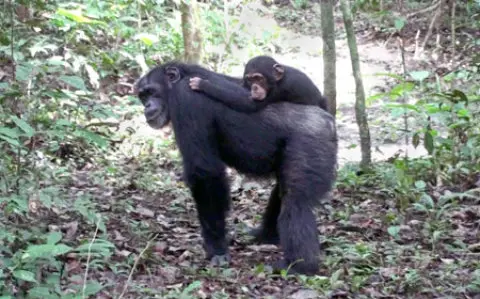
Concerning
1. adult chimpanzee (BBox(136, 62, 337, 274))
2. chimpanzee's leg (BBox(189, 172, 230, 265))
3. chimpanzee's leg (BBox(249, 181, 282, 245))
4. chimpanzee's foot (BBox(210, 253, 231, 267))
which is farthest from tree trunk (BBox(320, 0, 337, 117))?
chimpanzee's foot (BBox(210, 253, 231, 267))

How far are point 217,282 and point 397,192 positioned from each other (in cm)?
261

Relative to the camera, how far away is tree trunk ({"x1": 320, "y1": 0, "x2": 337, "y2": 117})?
8.38m

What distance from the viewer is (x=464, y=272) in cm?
549

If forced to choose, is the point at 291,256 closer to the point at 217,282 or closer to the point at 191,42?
the point at 217,282

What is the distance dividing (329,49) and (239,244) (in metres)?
2.83

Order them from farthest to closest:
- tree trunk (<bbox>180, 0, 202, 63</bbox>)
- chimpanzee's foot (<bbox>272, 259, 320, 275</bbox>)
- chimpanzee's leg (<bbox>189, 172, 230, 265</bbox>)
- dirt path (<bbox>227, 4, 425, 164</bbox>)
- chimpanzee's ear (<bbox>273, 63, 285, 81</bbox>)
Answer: tree trunk (<bbox>180, 0, 202, 63</bbox>) < dirt path (<bbox>227, 4, 425, 164</bbox>) < chimpanzee's ear (<bbox>273, 63, 285, 81</bbox>) < chimpanzee's leg (<bbox>189, 172, 230, 265</bbox>) < chimpanzee's foot (<bbox>272, 259, 320, 275</bbox>)

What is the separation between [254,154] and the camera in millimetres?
6262

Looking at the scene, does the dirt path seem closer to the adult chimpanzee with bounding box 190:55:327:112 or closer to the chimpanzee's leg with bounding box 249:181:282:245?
the chimpanzee's leg with bounding box 249:181:282:245

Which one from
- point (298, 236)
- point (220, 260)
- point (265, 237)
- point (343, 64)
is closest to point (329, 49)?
point (265, 237)

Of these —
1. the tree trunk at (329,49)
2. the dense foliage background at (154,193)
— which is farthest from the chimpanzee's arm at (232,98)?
the tree trunk at (329,49)

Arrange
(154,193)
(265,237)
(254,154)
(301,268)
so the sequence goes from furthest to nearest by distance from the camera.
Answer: (154,193) < (265,237) < (254,154) < (301,268)

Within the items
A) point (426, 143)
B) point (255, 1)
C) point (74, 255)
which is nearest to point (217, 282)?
point (74, 255)

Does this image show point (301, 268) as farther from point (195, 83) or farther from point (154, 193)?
point (154, 193)

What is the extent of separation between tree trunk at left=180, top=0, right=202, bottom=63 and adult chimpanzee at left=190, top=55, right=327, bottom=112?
17.6 feet
